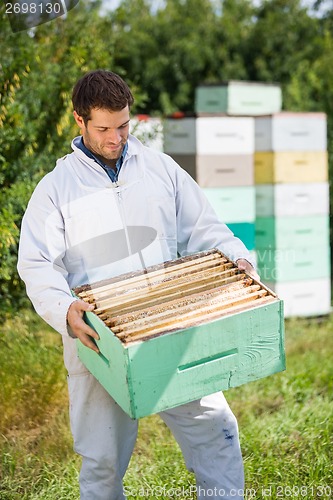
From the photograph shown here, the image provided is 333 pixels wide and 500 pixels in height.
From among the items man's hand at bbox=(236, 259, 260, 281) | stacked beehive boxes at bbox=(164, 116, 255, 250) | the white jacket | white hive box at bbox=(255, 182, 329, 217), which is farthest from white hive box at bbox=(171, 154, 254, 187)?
man's hand at bbox=(236, 259, 260, 281)

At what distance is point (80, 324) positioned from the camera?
194 centimetres

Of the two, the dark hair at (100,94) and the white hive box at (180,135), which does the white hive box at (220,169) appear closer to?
the white hive box at (180,135)

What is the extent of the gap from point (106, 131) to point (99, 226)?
283 mm

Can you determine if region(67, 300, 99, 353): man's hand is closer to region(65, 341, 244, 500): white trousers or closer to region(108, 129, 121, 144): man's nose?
region(65, 341, 244, 500): white trousers

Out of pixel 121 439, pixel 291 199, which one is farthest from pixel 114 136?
pixel 291 199

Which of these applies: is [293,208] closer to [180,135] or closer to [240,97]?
[180,135]

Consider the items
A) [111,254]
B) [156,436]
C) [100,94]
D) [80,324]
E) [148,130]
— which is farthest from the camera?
[148,130]

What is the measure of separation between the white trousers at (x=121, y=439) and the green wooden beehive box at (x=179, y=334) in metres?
0.16

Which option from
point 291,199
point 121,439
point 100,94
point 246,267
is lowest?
point 121,439

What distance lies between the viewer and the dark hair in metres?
2.07

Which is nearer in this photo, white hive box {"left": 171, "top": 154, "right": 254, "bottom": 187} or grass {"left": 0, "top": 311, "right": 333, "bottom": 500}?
grass {"left": 0, "top": 311, "right": 333, "bottom": 500}

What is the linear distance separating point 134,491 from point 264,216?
265cm

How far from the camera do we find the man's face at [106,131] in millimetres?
2086

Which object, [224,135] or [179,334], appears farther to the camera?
[224,135]
